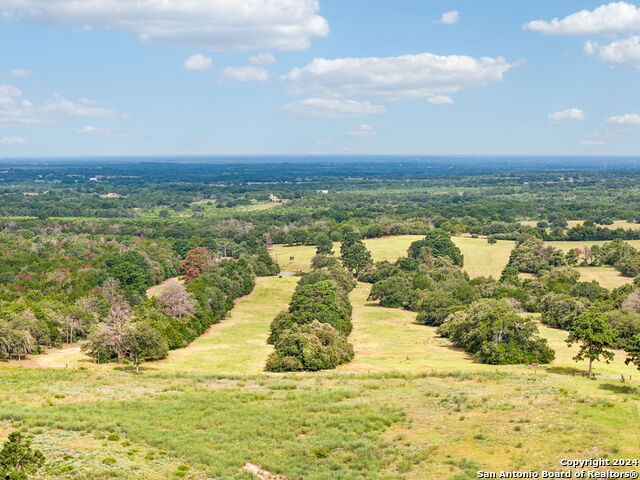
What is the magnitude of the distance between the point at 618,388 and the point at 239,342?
53.5 metres

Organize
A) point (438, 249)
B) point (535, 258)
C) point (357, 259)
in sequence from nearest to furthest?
point (357, 259) → point (535, 258) → point (438, 249)

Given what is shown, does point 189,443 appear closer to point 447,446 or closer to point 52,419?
point 52,419

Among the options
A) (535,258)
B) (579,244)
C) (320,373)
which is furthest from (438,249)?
(320,373)

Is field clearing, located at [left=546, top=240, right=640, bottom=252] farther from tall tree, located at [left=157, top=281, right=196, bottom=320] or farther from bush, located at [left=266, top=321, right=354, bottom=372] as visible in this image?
bush, located at [left=266, top=321, right=354, bottom=372]

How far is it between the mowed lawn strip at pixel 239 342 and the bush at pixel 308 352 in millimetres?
2943

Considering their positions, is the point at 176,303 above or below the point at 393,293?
above

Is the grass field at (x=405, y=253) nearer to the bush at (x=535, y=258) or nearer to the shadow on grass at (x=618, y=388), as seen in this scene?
the bush at (x=535, y=258)

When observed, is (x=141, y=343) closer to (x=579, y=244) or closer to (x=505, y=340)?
(x=505, y=340)

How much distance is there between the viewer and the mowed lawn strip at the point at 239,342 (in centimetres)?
7250

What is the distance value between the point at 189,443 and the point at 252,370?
30.1 m

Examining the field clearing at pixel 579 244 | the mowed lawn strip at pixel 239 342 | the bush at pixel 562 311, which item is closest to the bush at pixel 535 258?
the field clearing at pixel 579 244

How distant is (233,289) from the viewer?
12156 cm

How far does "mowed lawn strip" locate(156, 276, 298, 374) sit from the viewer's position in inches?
2854

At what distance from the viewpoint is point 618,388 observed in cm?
5081
